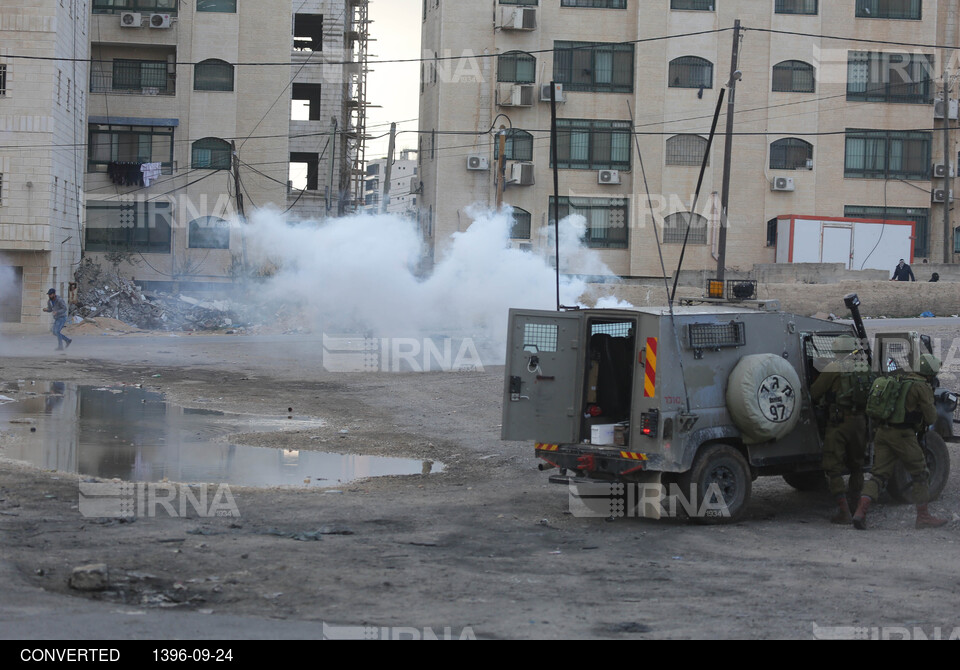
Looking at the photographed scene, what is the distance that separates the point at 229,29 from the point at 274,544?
38.5 m

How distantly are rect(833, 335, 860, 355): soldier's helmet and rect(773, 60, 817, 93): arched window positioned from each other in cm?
3510

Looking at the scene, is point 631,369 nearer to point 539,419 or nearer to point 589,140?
point 539,419

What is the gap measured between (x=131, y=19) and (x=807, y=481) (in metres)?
38.6

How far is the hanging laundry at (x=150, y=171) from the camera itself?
43.3 metres

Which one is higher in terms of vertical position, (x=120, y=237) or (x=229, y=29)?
(x=229, y=29)

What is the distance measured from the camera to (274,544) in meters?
8.77

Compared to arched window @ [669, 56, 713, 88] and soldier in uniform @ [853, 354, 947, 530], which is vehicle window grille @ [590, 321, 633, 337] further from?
arched window @ [669, 56, 713, 88]

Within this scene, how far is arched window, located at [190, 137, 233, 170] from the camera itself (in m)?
43.8

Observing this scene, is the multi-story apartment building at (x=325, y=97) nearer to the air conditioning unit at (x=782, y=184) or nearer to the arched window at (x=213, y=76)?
the arched window at (x=213, y=76)

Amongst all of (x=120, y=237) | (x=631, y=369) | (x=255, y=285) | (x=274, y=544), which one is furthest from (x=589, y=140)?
(x=274, y=544)

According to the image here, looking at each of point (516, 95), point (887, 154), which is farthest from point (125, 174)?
point (887, 154)

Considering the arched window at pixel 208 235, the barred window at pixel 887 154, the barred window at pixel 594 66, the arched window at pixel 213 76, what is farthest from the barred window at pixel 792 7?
the arched window at pixel 208 235

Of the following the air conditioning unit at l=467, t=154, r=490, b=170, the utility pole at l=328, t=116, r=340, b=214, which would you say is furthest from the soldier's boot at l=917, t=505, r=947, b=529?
the utility pole at l=328, t=116, r=340, b=214

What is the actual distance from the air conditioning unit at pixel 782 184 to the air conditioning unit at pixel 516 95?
10636 mm
